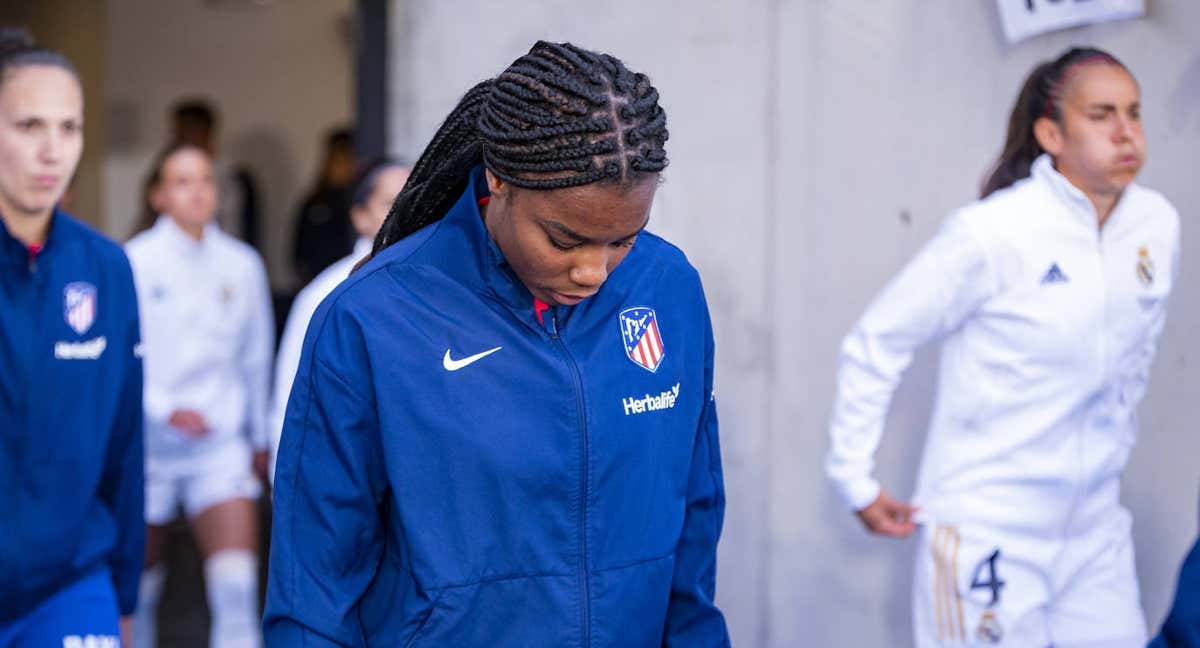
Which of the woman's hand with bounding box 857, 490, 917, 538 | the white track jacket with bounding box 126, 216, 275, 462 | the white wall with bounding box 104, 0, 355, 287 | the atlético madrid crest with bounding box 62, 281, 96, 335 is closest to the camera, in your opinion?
the atlético madrid crest with bounding box 62, 281, 96, 335

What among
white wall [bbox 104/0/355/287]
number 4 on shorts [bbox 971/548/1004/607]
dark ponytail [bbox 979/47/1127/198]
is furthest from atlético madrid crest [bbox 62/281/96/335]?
white wall [bbox 104/0/355/287]

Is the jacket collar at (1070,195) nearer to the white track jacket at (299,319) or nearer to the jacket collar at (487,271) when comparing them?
the jacket collar at (487,271)

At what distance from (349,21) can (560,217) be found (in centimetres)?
949

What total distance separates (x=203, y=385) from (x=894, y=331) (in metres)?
3.09

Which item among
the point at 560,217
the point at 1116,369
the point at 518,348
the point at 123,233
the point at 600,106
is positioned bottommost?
the point at 123,233

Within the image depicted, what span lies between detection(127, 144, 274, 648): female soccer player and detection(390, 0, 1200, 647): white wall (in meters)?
1.59

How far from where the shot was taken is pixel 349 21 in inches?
439

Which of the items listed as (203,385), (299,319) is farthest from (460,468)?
(203,385)

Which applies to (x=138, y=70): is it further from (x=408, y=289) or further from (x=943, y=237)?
(x=408, y=289)

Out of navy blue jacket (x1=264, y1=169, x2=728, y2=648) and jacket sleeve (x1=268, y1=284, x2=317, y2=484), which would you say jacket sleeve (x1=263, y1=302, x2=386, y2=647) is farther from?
jacket sleeve (x1=268, y1=284, x2=317, y2=484)

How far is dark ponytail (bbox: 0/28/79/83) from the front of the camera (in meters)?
3.62

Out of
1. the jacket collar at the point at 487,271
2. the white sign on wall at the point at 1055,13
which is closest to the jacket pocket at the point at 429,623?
the jacket collar at the point at 487,271

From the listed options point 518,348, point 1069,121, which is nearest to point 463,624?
point 518,348

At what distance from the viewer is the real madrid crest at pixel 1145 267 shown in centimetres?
369
